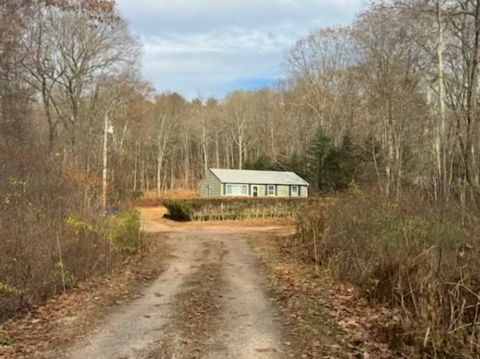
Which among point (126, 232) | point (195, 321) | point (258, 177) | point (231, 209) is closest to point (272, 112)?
point (258, 177)

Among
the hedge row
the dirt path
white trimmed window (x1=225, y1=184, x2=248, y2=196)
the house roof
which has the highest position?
the house roof

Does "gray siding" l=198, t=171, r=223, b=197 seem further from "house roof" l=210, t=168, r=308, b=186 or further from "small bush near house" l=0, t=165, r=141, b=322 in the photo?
"small bush near house" l=0, t=165, r=141, b=322

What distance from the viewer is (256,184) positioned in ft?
153

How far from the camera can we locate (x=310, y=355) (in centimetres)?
623

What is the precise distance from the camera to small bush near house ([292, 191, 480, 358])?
578 cm

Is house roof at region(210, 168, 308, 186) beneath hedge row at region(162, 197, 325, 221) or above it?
above

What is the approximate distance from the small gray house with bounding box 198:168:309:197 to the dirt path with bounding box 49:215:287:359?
1314 inches

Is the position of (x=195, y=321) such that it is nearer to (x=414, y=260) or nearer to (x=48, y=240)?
(x=414, y=260)

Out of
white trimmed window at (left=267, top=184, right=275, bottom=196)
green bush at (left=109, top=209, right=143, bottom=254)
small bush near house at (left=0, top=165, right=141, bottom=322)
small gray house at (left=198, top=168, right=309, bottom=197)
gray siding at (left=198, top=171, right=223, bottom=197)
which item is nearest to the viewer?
small bush near house at (left=0, top=165, right=141, bottom=322)

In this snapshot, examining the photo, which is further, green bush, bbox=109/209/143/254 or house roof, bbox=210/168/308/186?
house roof, bbox=210/168/308/186

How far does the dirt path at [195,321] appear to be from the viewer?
648 centimetres

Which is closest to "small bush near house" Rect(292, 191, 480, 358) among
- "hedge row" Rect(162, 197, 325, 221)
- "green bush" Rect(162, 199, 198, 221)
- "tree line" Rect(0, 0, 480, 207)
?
"tree line" Rect(0, 0, 480, 207)

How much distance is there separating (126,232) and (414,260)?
915cm

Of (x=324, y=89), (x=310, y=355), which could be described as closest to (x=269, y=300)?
(x=310, y=355)
